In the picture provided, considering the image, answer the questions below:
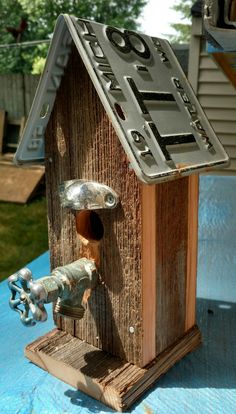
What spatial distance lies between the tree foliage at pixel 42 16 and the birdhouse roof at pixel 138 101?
341 inches

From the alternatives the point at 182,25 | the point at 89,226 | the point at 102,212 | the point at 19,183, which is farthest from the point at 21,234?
the point at 182,25

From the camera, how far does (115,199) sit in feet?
2.74

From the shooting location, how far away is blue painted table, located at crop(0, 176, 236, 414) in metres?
0.85

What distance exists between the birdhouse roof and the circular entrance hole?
0.16m

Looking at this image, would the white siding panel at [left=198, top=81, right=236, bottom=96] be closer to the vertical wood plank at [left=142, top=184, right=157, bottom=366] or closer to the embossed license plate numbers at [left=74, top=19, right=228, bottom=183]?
the embossed license plate numbers at [left=74, top=19, right=228, bottom=183]

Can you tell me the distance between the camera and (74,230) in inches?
37.1

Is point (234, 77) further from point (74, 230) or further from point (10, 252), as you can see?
point (10, 252)

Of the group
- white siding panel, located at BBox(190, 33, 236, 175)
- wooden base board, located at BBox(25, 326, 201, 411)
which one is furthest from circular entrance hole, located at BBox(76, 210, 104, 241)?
white siding panel, located at BBox(190, 33, 236, 175)

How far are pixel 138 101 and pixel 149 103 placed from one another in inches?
1.4

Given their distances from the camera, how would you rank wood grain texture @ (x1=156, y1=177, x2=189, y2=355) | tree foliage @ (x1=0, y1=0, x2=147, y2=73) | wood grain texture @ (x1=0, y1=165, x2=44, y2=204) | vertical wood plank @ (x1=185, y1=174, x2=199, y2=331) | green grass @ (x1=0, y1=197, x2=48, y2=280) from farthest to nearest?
tree foliage @ (x1=0, y1=0, x2=147, y2=73)
wood grain texture @ (x1=0, y1=165, x2=44, y2=204)
green grass @ (x1=0, y1=197, x2=48, y2=280)
vertical wood plank @ (x1=185, y1=174, x2=199, y2=331)
wood grain texture @ (x1=156, y1=177, x2=189, y2=355)

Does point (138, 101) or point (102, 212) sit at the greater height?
point (138, 101)

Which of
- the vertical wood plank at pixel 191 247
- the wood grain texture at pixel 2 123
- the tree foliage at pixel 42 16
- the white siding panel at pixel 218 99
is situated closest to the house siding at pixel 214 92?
the white siding panel at pixel 218 99

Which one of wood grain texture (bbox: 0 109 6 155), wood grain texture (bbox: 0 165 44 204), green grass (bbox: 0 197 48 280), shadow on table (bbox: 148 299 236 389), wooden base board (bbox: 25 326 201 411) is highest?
wooden base board (bbox: 25 326 201 411)

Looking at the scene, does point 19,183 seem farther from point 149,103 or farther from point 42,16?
point 42,16
